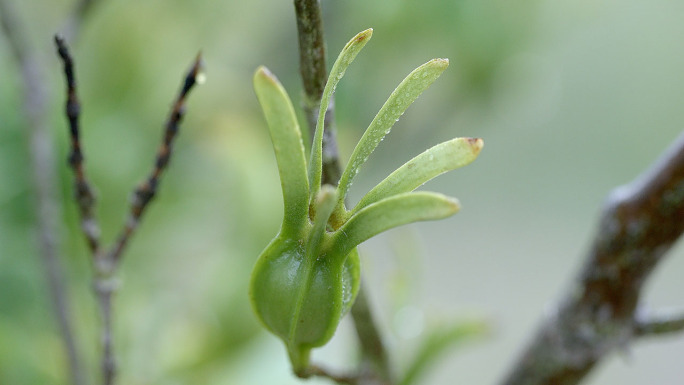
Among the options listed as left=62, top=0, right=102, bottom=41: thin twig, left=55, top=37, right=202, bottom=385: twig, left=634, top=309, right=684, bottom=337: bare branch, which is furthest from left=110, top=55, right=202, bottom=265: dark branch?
left=634, top=309, right=684, bottom=337: bare branch

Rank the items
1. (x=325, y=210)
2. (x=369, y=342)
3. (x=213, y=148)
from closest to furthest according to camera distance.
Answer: (x=325, y=210), (x=369, y=342), (x=213, y=148)

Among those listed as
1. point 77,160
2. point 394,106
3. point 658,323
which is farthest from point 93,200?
point 658,323

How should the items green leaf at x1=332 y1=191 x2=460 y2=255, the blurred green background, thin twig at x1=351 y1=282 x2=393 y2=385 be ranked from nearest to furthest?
1. green leaf at x1=332 y1=191 x2=460 y2=255
2. thin twig at x1=351 y1=282 x2=393 y2=385
3. the blurred green background

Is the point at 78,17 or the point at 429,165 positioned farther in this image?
the point at 78,17

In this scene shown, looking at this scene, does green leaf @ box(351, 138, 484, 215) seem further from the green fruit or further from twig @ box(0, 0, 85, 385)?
twig @ box(0, 0, 85, 385)

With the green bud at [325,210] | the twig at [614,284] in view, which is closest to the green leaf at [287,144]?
the green bud at [325,210]

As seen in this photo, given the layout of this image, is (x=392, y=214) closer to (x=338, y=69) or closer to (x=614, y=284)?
(x=338, y=69)
